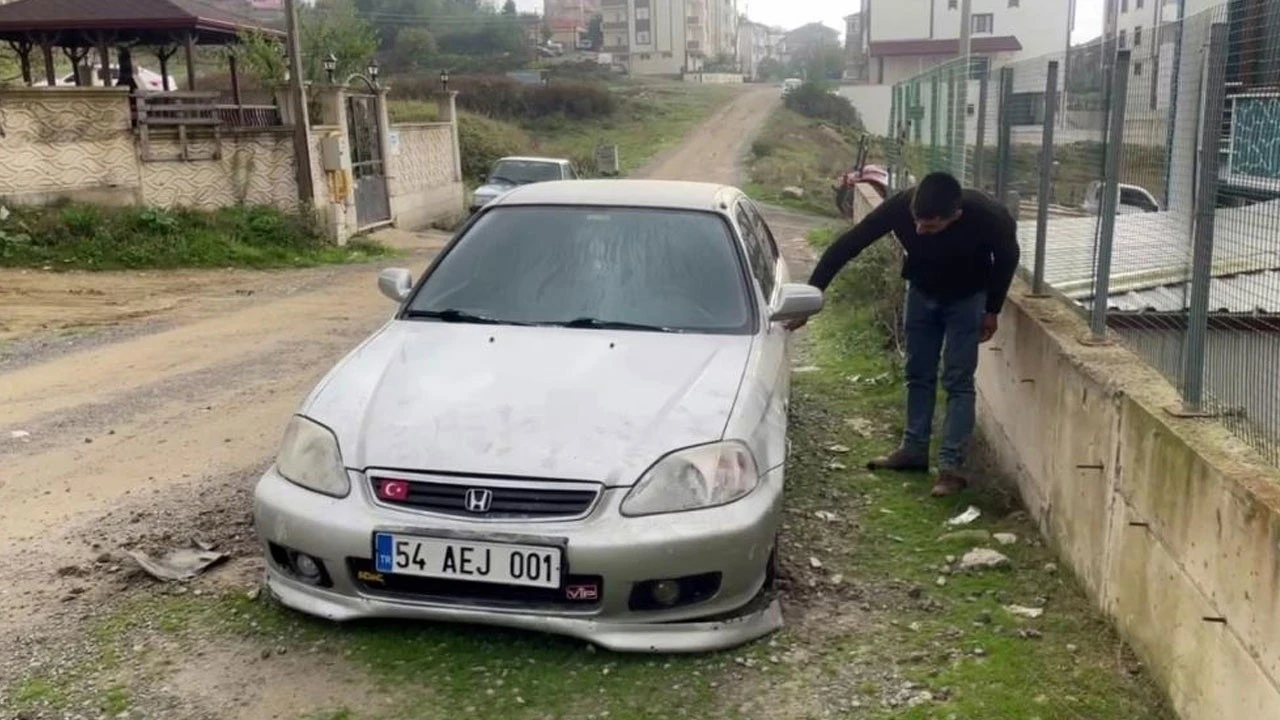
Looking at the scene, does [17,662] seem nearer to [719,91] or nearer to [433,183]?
[433,183]

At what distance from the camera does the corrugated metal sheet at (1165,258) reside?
3.02 metres

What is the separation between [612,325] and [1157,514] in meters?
2.13

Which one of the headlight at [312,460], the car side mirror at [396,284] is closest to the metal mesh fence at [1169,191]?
the headlight at [312,460]

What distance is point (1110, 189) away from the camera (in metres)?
4.27

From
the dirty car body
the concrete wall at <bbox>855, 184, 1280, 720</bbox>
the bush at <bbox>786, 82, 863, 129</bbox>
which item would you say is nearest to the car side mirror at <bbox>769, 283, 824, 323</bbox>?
the dirty car body

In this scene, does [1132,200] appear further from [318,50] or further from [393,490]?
[318,50]

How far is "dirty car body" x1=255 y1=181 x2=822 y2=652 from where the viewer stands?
131 inches

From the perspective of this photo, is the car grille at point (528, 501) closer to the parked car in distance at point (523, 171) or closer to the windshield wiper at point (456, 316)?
the windshield wiper at point (456, 316)

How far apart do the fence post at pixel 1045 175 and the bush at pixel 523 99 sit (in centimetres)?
4683

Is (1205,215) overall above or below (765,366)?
above

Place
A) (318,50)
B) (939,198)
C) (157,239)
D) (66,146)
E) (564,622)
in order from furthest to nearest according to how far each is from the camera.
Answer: (318,50)
(157,239)
(66,146)
(939,198)
(564,622)

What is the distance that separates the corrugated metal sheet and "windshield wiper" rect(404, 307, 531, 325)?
8.10 ft

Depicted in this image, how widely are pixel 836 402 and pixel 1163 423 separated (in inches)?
149

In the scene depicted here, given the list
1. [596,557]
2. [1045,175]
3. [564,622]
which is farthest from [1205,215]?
[564,622]
